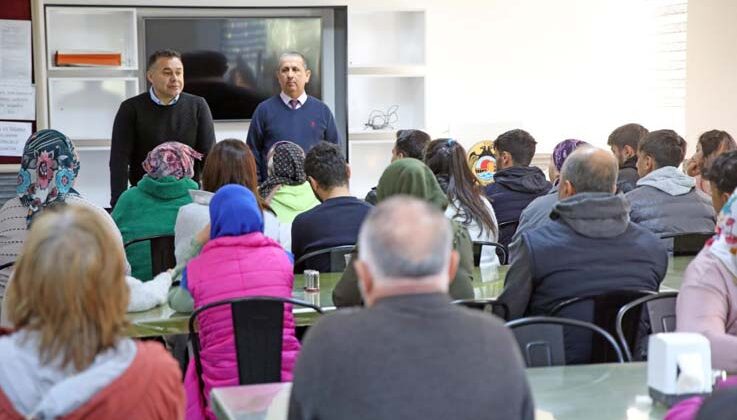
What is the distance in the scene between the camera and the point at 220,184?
4.20 metres

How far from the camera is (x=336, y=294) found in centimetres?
326

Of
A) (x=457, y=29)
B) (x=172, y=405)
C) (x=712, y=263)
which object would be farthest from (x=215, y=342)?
(x=457, y=29)

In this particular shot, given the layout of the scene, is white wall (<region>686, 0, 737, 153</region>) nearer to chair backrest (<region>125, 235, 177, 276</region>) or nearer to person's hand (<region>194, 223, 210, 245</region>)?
chair backrest (<region>125, 235, 177, 276</region>)

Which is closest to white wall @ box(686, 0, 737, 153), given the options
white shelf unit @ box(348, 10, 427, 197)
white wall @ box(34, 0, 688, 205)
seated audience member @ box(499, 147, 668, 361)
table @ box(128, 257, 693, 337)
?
white wall @ box(34, 0, 688, 205)

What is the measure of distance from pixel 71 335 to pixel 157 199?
2937 millimetres

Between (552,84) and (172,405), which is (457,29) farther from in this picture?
(172,405)

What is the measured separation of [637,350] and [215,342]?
128cm

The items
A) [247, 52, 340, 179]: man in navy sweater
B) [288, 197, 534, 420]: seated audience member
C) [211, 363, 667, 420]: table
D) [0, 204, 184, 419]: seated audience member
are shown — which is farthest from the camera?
[247, 52, 340, 179]: man in navy sweater

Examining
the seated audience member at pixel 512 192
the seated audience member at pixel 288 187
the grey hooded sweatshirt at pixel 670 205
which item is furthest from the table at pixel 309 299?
the seated audience member at pixel 512 192

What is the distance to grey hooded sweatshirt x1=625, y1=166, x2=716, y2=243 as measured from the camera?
4855 mm

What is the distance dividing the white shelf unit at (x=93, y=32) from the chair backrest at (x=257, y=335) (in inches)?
194

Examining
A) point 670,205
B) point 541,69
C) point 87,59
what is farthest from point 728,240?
point 541,69

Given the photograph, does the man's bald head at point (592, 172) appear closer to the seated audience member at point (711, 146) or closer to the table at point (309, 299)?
the table at point (309, 299)

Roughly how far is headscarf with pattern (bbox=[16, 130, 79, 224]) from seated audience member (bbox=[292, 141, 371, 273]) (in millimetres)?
928
